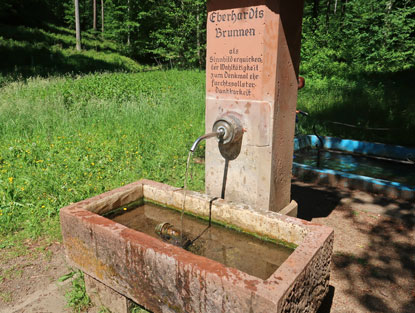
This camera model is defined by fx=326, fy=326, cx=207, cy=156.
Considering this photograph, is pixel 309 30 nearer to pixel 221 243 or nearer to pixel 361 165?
pixel 361 165

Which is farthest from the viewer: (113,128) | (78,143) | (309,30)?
(309,30)

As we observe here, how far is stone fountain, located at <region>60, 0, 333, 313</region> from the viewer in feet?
5.61

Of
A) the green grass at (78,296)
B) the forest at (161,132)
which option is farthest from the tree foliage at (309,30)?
the green grass at (78,296)

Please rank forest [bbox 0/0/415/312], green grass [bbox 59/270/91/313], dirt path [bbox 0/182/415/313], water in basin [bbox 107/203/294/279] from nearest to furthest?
1. water in basin [bbox 107/203/294/279]
2. green grass [bbox 59/270/91/313]
3. dirt path [bbox 0/182/415/313]
4. forest [bbox 0/0/415/312]

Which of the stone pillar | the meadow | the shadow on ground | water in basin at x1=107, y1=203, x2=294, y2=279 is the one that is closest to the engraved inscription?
the stone pillar

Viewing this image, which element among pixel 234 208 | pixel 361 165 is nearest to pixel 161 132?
pixel 361 165

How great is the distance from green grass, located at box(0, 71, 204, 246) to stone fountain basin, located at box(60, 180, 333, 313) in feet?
4.53

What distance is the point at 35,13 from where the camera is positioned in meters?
30.2

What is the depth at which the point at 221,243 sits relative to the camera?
99.6 inches

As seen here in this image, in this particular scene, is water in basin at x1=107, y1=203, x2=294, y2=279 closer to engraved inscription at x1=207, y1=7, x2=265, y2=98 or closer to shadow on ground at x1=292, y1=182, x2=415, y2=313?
shadow on ground at x1=292, y1=182, x2=415, y2=313

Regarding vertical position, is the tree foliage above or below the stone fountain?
above

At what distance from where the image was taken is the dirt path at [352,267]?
2.56m

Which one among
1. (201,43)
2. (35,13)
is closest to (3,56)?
(201,43)

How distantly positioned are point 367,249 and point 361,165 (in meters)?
3.15
